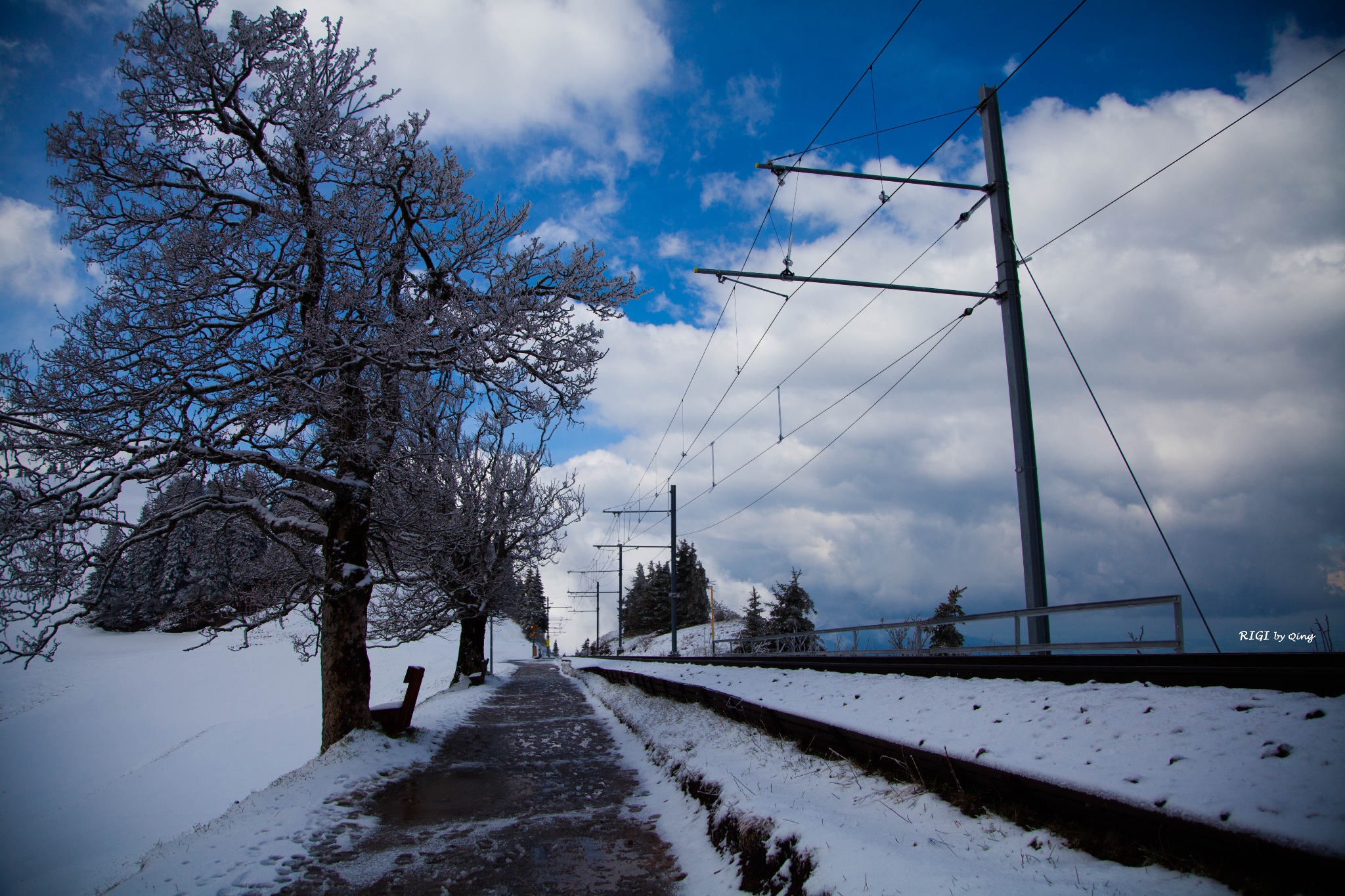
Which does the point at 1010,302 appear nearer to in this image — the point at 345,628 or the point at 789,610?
the point at 345,628

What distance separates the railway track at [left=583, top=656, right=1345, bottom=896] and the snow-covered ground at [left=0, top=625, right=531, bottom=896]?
185 inches

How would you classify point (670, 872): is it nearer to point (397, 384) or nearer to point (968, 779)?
point (968, 779)

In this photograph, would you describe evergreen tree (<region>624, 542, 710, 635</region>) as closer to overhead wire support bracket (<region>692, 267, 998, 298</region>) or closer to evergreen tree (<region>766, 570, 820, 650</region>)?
evergreen tree (<region>766, 570, 820, 650</region>)

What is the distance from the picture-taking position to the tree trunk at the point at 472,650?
25.2 metres

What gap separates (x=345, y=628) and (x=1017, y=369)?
10381 mm

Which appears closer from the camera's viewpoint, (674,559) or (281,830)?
(281,830)

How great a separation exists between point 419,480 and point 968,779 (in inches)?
327

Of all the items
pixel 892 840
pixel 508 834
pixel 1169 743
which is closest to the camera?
pixel 1169 743

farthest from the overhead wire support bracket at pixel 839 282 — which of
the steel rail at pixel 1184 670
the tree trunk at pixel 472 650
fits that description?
the tree trunk at pixel 472 650

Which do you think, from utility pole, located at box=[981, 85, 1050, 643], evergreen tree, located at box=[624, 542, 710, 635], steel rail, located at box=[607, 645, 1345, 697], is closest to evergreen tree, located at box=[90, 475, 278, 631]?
steel rail, located at box=[607, 645, 1345, 697]

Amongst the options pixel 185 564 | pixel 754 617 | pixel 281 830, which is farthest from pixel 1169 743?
pixel 754 617

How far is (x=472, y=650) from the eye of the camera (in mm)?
25781

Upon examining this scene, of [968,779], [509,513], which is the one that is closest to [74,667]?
[509,513]

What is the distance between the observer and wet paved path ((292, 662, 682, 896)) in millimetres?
4844
